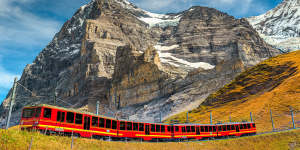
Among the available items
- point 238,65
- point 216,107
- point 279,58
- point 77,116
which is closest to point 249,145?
point 77,116

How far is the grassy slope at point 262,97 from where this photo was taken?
177ft

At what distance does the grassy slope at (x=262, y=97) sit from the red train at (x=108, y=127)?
11.2m

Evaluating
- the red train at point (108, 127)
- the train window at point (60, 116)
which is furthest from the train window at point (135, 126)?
the train window at point (60, 116)

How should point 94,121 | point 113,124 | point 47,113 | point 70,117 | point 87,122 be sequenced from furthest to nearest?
1. point 113,124
2. point 94,121
3. point 87,122
4. point 70,117
5. point 47,113

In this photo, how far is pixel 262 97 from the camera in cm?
6656

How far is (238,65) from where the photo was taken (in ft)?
350

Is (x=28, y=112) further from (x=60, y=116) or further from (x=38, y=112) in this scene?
(x=60, y=116)

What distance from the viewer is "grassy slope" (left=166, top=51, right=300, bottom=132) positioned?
54.0 meters

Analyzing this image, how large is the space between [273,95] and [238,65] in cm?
4439

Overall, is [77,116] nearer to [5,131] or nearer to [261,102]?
[5,131]

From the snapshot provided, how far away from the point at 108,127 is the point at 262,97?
4825 centimetres

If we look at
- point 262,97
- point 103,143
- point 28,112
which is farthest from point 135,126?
point 262,97

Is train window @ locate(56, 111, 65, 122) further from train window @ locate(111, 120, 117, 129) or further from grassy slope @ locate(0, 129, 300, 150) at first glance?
train window @ locate(111, 120, 117, 129)

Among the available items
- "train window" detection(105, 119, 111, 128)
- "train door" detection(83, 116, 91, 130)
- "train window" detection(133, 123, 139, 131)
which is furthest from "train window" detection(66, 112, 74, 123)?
"train window" detection(133, 123, 139, 131)
